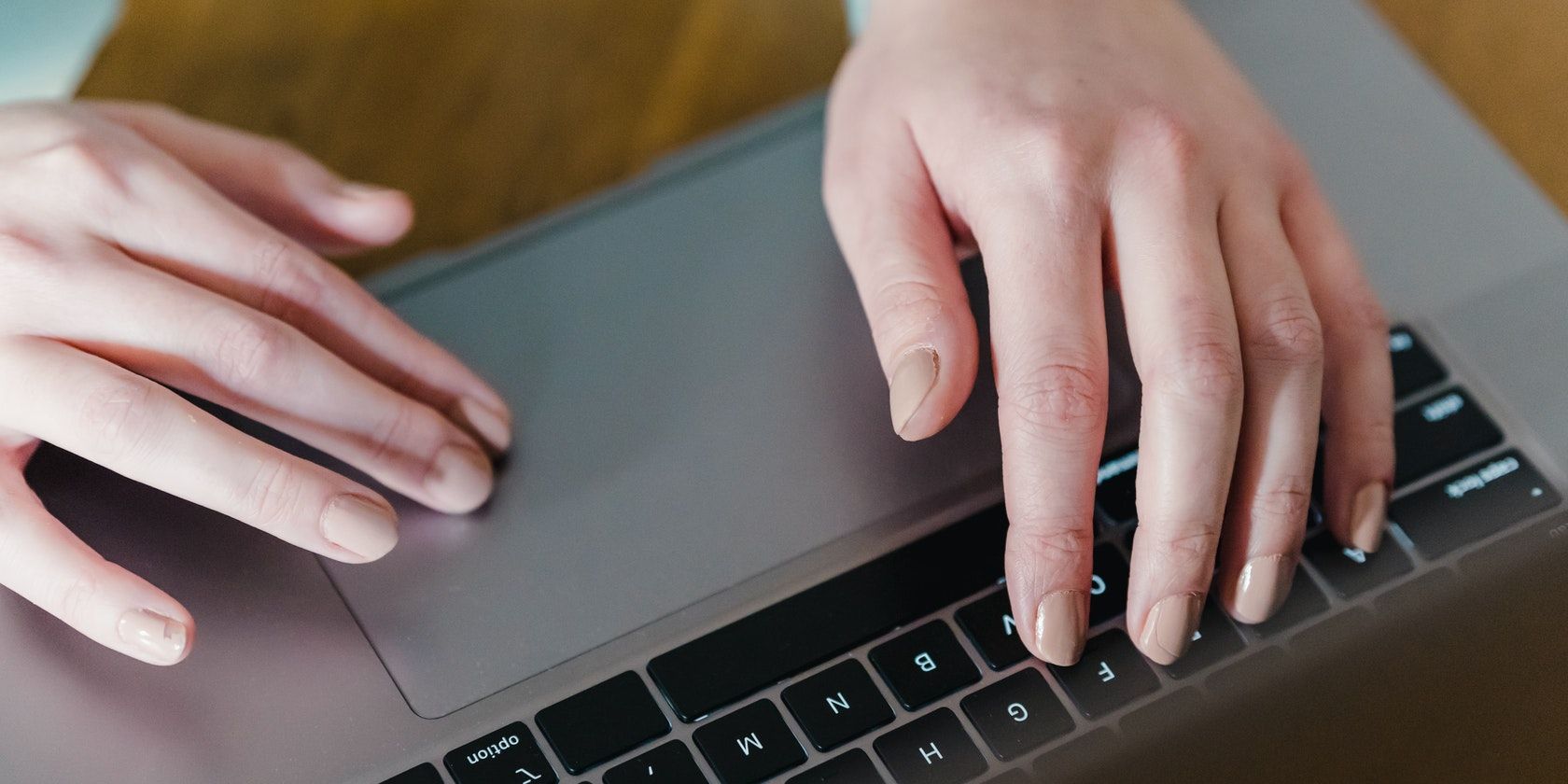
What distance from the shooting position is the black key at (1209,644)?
0.44 meters

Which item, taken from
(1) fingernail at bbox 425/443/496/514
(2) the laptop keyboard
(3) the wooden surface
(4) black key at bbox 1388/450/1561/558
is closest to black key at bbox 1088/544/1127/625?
(2) the laptop keyboard

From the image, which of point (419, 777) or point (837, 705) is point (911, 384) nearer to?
point (837, 705)

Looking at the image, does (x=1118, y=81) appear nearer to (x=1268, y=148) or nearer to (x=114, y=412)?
(x=1268, y=148)

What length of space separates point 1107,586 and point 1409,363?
17 centimetres

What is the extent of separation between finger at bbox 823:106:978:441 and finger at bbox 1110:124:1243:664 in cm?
7

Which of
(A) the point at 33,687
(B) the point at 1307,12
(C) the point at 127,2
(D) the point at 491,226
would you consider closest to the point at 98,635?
(A) the point at 33,687

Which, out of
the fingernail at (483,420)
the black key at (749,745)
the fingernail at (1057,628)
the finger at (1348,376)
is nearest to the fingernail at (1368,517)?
the finger at (1348,376)

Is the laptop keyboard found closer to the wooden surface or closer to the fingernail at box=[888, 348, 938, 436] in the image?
the fingernail at box=[888, 348, 938, 436]

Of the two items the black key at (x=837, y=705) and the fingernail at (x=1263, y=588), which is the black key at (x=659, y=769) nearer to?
the black key at (x=837, y=705)

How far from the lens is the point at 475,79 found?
695 millimetres

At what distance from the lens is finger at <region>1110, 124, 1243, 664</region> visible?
45 cm

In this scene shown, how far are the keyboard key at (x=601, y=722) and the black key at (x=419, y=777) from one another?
39 mm

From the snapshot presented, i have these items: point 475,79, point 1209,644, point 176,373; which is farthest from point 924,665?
point 475,79

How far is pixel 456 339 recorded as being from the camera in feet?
1.84
